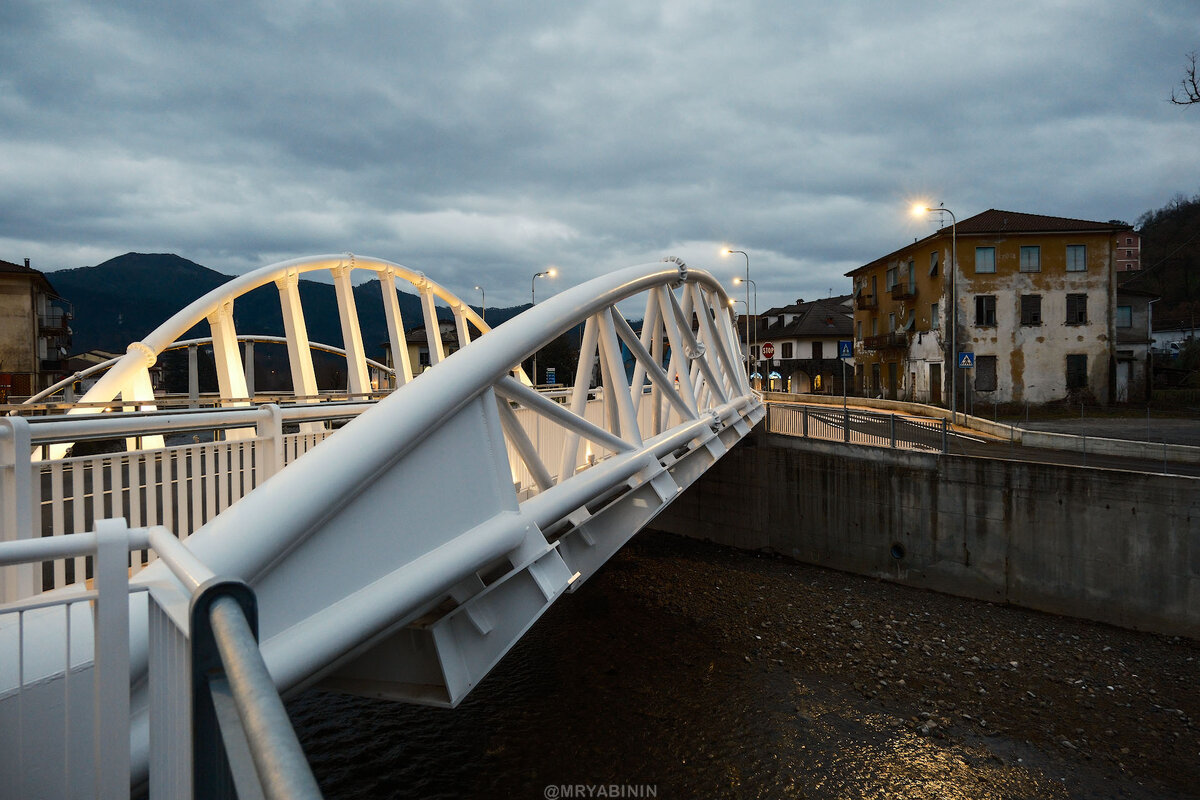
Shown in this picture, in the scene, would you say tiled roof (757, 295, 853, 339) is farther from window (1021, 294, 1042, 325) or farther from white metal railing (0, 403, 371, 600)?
white metal railing (0, 403, 371, 600)

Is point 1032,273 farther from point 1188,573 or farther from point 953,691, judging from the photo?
point 953,691

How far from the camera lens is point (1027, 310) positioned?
3750 cm

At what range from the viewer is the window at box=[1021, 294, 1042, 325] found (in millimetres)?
37312

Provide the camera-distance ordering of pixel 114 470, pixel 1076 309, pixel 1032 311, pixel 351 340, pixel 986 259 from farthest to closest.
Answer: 1. pixel 986 259
2. pixel 1032 311
3. pixel 1076 309
4. pixel 351 340
5. pixel 114 470

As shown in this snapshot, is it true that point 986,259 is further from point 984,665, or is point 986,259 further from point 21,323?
point 21,323

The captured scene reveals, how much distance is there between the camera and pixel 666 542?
2466cm

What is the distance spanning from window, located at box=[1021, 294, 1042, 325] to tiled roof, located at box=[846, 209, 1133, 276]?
368 centimetres

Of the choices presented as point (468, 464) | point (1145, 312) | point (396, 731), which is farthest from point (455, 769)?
point (1145, 312)

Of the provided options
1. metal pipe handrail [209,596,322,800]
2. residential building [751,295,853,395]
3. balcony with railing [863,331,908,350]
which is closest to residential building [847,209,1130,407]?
balcony with railing [863,331,908,350]

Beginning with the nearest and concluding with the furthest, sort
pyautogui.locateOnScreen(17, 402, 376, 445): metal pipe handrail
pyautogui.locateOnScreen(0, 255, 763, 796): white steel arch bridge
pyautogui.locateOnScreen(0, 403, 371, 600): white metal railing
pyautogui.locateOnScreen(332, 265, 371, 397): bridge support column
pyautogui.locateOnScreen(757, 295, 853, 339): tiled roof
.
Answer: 1. pyautogui.locateOnScreen(0, 255, 763, 796): white steel arch bridge
2. pyautogui.locateOnScreen(0, 403, 371, 600): white metal railing
3. pyautogui.locateOnScreen(17, 402, 376, 445): metal pipe handrail
4. pyautogui.locateOnScreen(332, 265, 371, 397): bridge support column
5. pyautogui.locateOnScreen(757, 295, 853, 339): tiled roof

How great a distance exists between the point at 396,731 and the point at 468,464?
8255 millimetres

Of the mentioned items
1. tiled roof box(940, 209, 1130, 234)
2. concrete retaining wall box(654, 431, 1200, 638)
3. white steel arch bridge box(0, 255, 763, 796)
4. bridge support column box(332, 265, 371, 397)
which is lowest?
concrete retaining wall box(654, 431, 1200, 638)

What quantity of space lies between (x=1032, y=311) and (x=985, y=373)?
4446mm

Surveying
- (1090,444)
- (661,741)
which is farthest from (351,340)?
(1090,444)
